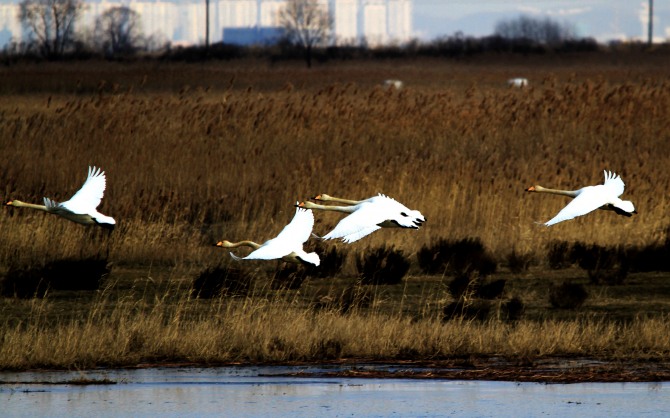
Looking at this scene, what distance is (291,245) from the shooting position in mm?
11242

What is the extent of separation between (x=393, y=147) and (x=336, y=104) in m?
2.00

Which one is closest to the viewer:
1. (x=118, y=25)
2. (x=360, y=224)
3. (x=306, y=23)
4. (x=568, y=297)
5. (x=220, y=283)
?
(x=360, y=224)

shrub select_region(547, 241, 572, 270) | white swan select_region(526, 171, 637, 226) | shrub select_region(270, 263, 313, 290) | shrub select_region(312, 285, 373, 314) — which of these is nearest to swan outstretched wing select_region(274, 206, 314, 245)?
shrub select_region(312, 285, 373, 314)

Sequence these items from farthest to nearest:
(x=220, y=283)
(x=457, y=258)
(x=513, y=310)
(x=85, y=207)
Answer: (x=457, y=258)
(x=220, y=283)
(x=513, y=310)
(x=85, y=207)

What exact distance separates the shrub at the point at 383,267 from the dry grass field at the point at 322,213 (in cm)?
25

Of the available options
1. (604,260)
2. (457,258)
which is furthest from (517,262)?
(604,260)

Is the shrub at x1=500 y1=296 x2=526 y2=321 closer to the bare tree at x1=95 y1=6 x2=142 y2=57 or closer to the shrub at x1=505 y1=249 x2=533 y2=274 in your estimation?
the shrub at x1=505 y1=249 x2=533 y2=274

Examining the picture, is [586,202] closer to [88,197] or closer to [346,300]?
[346,300]

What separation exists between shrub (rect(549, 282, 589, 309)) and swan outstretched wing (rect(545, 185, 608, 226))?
2591mm

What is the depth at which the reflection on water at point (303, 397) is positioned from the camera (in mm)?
9242

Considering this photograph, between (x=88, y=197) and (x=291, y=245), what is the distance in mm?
2530

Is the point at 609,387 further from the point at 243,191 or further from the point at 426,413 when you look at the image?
the point at 243,191

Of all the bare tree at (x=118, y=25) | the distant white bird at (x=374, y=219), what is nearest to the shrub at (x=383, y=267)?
the distant white bird at (x=374, y=219)

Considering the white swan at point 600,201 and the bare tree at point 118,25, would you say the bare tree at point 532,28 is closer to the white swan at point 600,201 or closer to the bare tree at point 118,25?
the bare tree at point 118,25
